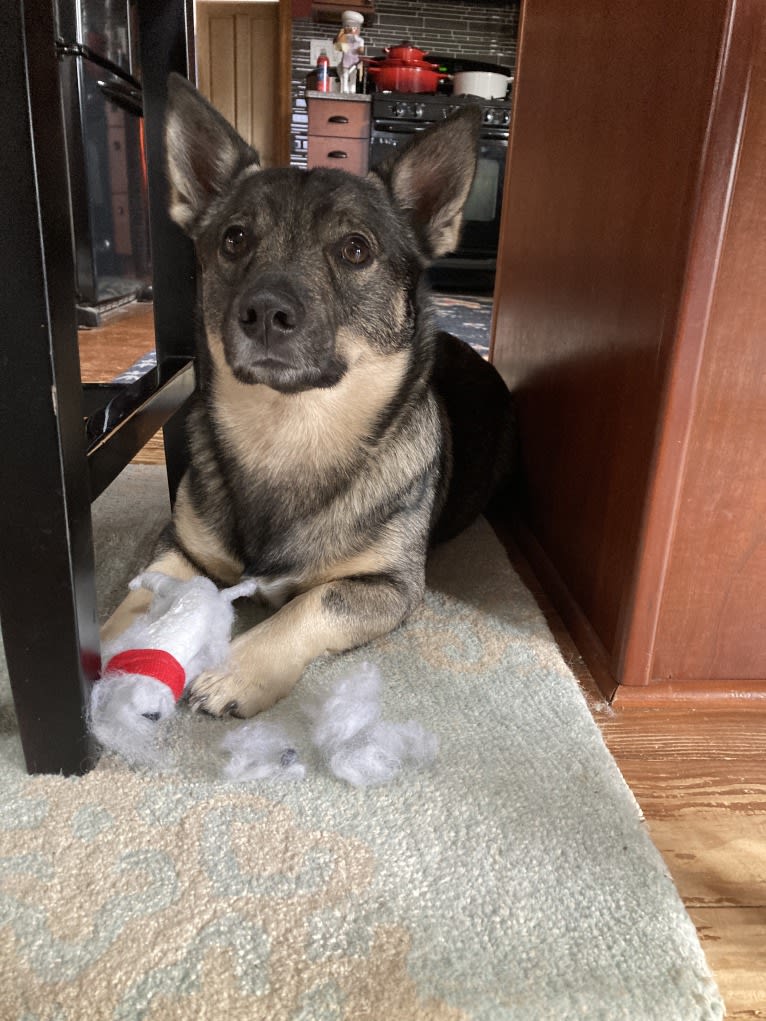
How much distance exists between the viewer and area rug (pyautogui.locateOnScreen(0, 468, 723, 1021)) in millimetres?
729

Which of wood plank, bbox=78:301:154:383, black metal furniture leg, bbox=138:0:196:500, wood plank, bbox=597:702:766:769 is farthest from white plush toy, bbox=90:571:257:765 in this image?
wood plank, bbox=78:301:154:383

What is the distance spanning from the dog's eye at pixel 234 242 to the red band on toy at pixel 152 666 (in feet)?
2.35

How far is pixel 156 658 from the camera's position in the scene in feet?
3.54

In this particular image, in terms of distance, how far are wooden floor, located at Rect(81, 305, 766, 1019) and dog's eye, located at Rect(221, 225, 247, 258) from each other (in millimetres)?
940

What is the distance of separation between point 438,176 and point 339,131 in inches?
220

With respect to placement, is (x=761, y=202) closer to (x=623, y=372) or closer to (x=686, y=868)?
(x=623, y=372)

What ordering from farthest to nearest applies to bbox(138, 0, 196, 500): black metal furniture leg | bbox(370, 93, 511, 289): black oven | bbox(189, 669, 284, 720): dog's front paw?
1. bbox(370, 93, 511, 289): black oven
2. bbox(138, 0, 196, 500): black metal furniture leg
3. bbox(189, 669, 284, 720): dog's front paw

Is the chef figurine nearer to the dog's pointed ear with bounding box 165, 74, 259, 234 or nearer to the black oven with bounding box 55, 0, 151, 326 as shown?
the black oven with bounding box 55, 0, 151, 326

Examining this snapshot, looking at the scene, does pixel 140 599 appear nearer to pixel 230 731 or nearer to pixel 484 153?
pixel 230 731

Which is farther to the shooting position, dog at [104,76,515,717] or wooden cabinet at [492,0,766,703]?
dog at [104,76,515,717]

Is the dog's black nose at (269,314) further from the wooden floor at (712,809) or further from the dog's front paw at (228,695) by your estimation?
the wooden floor at (712,809)

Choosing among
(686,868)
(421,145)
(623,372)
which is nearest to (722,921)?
(686,868)

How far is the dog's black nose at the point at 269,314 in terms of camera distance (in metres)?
1.17

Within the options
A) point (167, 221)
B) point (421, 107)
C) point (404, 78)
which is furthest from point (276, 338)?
point (404, 78)
